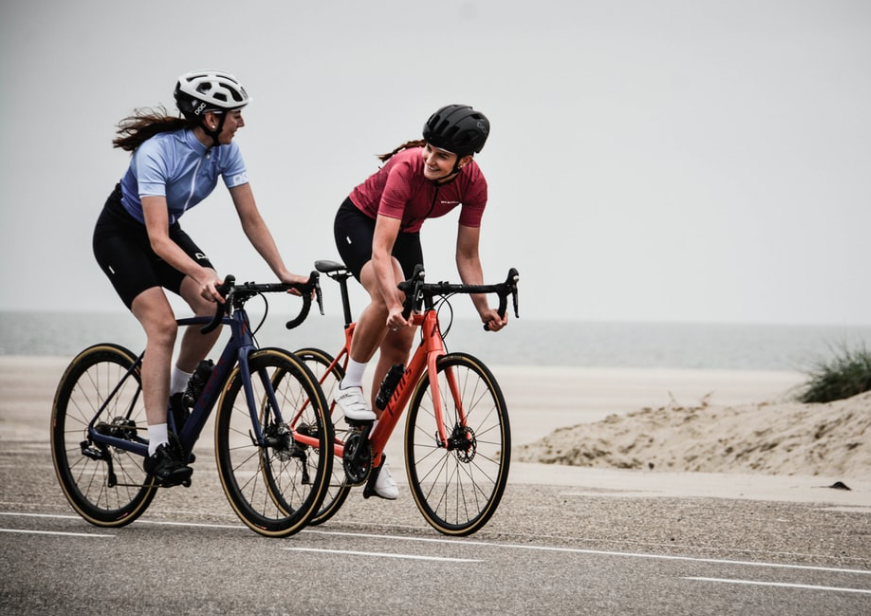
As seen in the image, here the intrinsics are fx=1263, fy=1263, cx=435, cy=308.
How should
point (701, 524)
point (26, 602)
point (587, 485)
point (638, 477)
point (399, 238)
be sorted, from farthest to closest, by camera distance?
point (638, 477), point (587, 485), point (701, 524), point (399, 238), point (26, 602)

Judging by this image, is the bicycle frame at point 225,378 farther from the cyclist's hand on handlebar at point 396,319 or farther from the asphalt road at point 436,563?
the cyclist's hand on handlebar at point 396,319

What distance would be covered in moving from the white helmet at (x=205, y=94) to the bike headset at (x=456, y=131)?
1044mm

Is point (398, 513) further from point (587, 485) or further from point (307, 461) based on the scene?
point (587, 485)


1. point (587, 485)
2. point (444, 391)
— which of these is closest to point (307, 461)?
point (444, 391)

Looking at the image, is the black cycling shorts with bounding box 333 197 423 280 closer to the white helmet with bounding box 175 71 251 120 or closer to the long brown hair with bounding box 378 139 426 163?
the long brown hair with bounding box 378 139 426 163

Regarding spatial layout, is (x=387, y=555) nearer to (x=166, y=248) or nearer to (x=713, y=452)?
(x=166, y=248)

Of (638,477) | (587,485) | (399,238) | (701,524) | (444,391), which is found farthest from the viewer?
(638,477)

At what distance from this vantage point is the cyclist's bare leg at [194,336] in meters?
6.79

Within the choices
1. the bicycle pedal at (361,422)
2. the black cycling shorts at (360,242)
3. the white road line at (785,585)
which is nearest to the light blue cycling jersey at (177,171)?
the black cycling shorts at (360,242)

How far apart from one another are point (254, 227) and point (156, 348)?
0.87 metres

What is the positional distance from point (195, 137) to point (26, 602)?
2732 mm

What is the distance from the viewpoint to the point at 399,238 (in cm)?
716

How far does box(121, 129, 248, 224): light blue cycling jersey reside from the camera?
21.4 feet

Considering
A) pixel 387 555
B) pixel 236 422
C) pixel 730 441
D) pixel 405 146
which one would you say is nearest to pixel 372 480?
pixel 236 422
